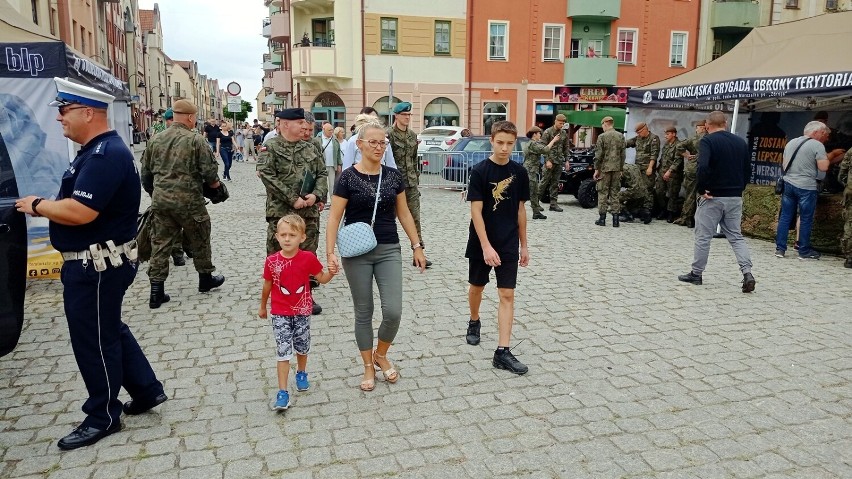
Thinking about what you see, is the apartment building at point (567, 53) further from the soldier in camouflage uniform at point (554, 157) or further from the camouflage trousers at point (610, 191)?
the camouflage trousers at point (610, 191)

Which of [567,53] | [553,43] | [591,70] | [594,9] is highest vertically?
[594,9]

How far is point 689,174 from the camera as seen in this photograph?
37.7 feet

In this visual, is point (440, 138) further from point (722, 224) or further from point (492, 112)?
point (722, 224)

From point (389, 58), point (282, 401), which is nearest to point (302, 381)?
point (282, 401)

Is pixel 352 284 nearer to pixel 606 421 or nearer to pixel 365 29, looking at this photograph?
pixel 606 421

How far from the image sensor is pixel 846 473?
3408 mm

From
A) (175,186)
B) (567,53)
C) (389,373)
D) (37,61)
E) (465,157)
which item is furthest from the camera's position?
(567,53)

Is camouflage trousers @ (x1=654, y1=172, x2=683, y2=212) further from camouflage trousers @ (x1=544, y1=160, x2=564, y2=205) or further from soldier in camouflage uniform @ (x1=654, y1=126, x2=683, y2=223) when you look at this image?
camouflage trousers @ (x1=544, y1=160, x2=564, y2=205)

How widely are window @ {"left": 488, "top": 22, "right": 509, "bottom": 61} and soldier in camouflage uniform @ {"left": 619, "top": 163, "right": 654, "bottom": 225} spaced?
19.1m

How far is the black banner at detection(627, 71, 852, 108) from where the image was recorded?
8867mm

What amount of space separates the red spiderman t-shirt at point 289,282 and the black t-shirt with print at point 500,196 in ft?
4.61

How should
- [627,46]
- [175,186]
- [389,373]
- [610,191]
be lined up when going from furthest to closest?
1. [627,46]
2. [610,191]
3. [175,186]
4. [389,373]

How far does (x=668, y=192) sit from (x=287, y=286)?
32.9 ft

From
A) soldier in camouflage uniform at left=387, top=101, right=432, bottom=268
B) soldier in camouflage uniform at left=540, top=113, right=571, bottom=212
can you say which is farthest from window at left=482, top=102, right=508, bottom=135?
soldier in camouflage uniform at left=387, top=101, right=432, bottom=268
